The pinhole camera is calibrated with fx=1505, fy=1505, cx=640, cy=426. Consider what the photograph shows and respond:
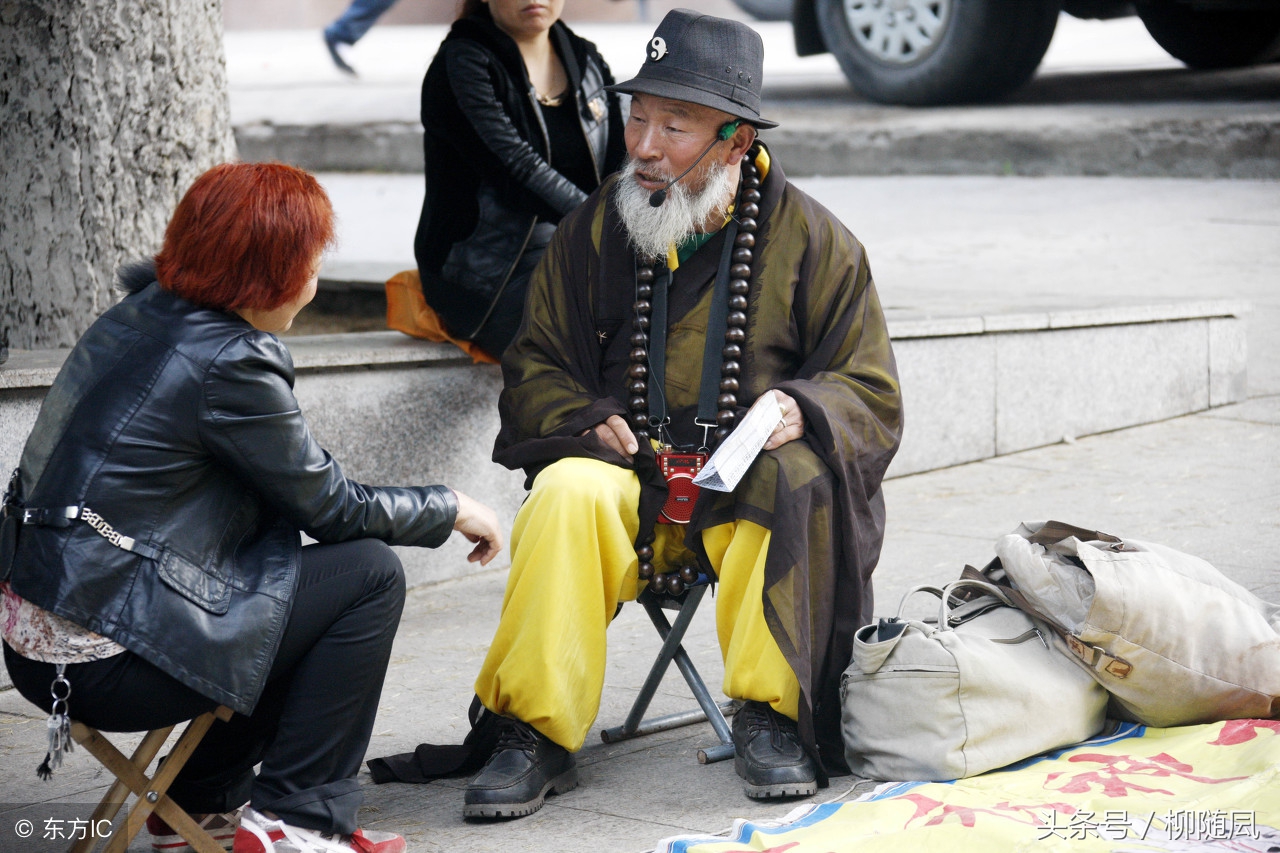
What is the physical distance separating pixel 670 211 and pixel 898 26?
8.69m

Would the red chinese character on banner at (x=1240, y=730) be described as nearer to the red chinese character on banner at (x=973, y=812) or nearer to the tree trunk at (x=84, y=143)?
the red chinese character on banner at (x=973, y=812)

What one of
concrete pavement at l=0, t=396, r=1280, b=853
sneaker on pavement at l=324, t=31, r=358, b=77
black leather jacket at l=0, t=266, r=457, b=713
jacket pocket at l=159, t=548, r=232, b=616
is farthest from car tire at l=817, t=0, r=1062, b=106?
jacket pocket at l=159, t=548, r=232, b=616

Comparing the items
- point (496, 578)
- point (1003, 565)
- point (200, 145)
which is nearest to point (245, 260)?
point (1003, 565)

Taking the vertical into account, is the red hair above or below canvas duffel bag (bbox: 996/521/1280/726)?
above

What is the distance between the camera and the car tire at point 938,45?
1097cm

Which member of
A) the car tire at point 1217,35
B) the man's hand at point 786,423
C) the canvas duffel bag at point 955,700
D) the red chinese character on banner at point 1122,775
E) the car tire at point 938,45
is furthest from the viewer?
the car tire at point 1217,35

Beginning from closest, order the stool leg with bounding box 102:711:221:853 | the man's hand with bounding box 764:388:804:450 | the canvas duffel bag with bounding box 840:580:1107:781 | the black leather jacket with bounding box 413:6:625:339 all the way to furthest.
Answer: the stool leg with bounding box 102:711:221:853 → the canvas duffel bag with bounding box 840:580:1107:781 → the man's hand with bounding box 764:388:804:450 → the black leather jacket with bounding box 413:6:625:339

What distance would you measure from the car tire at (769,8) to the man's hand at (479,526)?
10.6 metres

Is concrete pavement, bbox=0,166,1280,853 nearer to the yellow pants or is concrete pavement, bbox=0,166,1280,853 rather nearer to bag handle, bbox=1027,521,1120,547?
the yellow pants

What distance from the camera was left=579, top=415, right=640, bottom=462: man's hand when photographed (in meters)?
3.20

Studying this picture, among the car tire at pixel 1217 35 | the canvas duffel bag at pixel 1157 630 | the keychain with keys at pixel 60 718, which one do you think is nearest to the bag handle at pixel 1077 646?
the canvas duffel bag at pixel 1157 630

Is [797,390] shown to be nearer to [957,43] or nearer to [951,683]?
[951,683]

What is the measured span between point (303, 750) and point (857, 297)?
1522 millimetres

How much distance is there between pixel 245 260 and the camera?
2.45 meters
